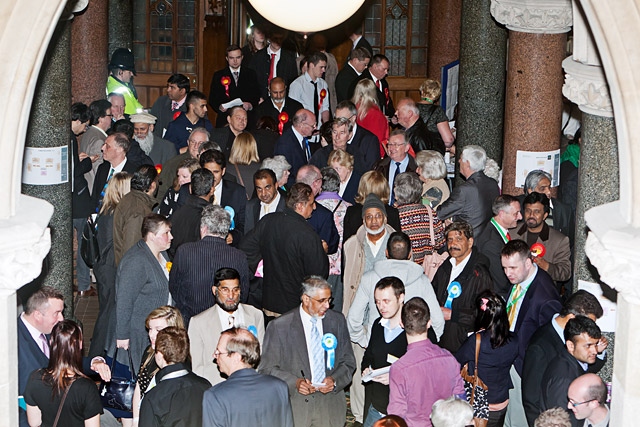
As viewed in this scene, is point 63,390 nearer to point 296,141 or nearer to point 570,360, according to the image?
point 570,360

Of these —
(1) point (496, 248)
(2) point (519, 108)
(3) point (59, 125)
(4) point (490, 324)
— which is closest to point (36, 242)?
(4) point (490, 324)

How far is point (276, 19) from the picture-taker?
21.1ft

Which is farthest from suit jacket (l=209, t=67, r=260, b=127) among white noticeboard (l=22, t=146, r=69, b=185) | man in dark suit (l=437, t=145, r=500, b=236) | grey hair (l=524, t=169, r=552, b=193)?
white noticeboard (l=22, t=146, r=69, b=185)

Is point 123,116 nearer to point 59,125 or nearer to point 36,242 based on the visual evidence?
point 59,125

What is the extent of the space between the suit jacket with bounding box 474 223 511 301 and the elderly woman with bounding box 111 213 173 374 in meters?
2.31

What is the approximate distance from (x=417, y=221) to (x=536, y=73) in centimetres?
204

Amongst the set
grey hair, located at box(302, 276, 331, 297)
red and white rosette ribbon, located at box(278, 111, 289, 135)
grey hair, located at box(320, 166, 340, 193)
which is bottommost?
grey hair, located at box(302, 276, 331, 297)

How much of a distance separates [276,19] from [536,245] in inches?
142

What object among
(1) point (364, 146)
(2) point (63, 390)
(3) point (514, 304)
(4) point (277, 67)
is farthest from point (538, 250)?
(4) point (277, 67)

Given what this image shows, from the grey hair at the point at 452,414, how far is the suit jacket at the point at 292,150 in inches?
210

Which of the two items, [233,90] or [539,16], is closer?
[539,16]

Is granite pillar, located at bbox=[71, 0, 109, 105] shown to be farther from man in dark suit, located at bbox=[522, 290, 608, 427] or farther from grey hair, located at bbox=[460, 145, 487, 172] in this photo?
man in dark suit, located at bbox=[522, 290, 608, 427]

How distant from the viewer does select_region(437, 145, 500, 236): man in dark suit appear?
10.1 meters

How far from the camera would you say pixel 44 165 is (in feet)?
30.7
